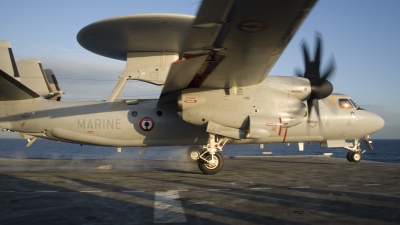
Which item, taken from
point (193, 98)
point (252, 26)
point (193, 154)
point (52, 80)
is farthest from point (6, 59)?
point (252, 26)

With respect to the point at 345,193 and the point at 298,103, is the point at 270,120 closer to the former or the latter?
the point at 298,103

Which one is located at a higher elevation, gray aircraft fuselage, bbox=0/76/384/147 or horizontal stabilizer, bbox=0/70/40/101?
horizontal stabilizer, bbox=0/70/40/101

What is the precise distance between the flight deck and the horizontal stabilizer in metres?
4.49

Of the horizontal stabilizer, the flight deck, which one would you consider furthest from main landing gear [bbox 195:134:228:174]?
the horizontal stabilizer

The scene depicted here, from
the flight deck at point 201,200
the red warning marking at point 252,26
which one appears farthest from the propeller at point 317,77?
the red warning marking at point 252,26

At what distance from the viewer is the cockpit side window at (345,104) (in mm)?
19641

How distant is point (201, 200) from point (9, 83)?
1164cm

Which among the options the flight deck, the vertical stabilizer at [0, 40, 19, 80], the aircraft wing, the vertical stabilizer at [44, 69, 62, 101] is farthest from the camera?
the vertical stabilizer at [44, 69, 62, 101]

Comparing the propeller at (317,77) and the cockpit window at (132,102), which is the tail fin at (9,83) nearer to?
the cockpit window at (132,102)

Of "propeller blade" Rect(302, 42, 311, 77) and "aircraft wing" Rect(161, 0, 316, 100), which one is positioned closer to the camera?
"aircraft wing" Rect(161, 0, 316, 100)

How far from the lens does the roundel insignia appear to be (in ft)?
58.6

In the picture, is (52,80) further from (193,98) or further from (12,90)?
(193,98)

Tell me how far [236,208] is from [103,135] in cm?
1125

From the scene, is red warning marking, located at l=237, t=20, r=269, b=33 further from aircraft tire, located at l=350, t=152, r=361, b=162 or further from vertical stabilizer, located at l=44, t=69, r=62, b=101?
vertical stabilizer, located at l=44, t=69, r=62, b=101
